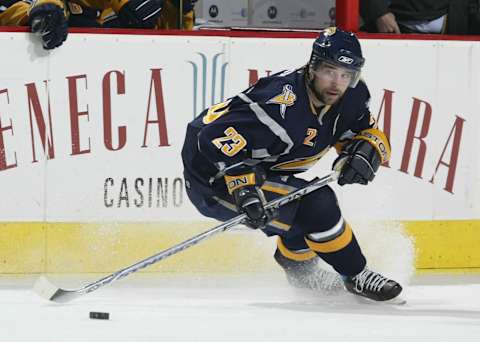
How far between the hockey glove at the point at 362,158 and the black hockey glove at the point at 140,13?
1176mm

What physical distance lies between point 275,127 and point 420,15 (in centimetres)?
154

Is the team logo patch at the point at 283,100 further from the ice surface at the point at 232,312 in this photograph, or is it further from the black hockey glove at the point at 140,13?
the black hockey glove at the point at 140,13

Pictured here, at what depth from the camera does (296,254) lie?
419cm

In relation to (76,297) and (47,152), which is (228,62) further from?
(76,297)

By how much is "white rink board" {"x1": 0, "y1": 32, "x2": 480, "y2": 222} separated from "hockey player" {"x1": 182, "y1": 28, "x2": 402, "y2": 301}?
577mm

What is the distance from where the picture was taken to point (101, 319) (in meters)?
3.57

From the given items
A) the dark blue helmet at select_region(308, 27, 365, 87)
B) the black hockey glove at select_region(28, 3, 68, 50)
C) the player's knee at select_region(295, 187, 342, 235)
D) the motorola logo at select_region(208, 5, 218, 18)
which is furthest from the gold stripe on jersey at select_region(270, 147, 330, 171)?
the motorola logo at select_region(208, 5, 218, 18)

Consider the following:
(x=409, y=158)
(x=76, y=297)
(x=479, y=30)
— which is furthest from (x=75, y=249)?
(x=479, y=30)

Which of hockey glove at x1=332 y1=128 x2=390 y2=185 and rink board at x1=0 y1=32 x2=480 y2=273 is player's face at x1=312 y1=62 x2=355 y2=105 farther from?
rink board at x1=0 y1=32 x2=480 y2=273

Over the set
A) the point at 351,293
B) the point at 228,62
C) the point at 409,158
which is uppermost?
the point at 228,62

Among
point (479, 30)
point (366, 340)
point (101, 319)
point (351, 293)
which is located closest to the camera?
point (366, 340)

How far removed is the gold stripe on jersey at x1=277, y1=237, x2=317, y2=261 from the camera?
4180mm

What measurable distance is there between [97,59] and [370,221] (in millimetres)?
1276

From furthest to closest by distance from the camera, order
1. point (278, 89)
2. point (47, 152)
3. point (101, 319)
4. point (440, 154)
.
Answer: point (440, 154)
point (47, 152)
point (278, 89)
point (101, 319)
